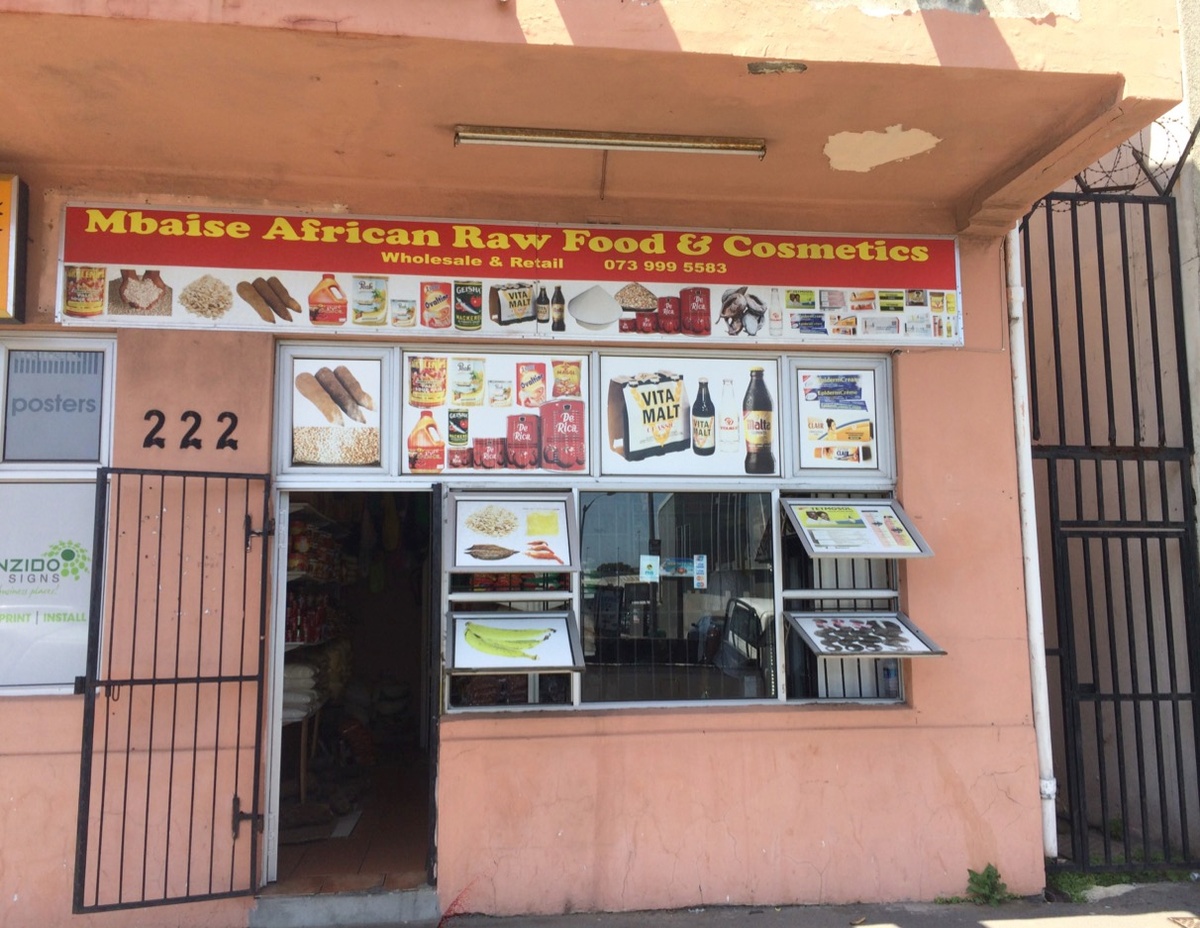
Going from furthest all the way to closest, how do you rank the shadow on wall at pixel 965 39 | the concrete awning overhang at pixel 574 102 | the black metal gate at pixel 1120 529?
the black metal gate at pixel 1120 529, the shadow on wall at pixel 965 39, the concrete awning overhang at pixel 574 102

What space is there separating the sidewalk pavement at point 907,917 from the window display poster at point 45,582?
7.77ft

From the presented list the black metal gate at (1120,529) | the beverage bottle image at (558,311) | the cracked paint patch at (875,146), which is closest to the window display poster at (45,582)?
the beverage bottle image at (558,311)

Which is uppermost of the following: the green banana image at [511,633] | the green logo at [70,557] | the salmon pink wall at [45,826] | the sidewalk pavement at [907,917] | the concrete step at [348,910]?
the green logo at [70,557]

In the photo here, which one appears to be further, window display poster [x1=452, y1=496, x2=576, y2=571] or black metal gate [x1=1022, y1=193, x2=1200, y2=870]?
black metal gate [x1=1022, y1=193, x2=1200, y2=870]

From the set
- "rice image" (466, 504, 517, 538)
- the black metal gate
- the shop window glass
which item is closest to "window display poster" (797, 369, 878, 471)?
the shop window glass

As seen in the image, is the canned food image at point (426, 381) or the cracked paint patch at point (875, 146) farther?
the canned food image at point (426, 381)

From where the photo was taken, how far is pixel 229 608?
422cm

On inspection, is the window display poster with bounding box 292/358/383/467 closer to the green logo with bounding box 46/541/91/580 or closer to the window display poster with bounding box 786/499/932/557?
the green logo with bounding box 46/541/91/580

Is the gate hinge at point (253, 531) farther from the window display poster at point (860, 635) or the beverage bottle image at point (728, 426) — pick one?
the window display poster at point (860, 635)

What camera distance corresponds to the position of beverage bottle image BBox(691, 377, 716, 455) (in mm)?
4688

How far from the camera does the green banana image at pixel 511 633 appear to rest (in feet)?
13.7

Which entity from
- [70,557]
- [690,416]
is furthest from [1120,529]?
[70,557]

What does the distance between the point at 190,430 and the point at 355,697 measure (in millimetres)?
3323

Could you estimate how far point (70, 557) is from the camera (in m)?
4.30
